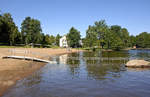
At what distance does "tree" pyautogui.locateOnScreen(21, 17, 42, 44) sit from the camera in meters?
83.3

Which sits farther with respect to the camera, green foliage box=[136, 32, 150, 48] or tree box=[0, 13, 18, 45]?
green foliage box=[136, 32, 150, 48]

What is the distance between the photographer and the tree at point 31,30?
273ft

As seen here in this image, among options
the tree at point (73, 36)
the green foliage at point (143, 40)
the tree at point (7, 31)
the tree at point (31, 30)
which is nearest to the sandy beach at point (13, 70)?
the tree at point (7, 31)

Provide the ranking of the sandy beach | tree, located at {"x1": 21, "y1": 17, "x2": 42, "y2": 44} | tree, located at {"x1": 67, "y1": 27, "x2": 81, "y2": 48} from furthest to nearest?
tree, located at {"x1": 67, "y1": 27, "x2": 81, "y2": 48}
tree, located at {"x1": 21, "y1": 17, "x2": 42, "y2": 44}
the sandy beach

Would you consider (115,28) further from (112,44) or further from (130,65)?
(130,65)

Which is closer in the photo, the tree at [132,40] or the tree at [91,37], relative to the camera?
the tree at [91,37]

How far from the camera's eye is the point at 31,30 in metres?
83.4

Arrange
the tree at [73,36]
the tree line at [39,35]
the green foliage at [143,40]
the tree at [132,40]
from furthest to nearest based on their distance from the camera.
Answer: the green foliage at [143,40], the tree at [132,40], the tree at [73,36], the tree line at [39,35]

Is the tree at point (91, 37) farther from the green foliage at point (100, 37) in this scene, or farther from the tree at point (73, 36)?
the tree at point (73, 36)

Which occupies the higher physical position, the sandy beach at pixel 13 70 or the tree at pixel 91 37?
the tree at pixel 91 37

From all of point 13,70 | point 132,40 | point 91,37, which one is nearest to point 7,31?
point 91,37

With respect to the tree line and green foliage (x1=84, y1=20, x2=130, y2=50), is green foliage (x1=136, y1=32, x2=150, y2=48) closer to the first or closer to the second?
the tree line

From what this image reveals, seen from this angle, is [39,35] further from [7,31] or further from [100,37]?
[100,37]

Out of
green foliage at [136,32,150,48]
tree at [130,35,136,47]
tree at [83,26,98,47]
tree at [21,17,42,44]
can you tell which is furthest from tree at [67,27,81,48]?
green foliage at [136,32,150,48]
